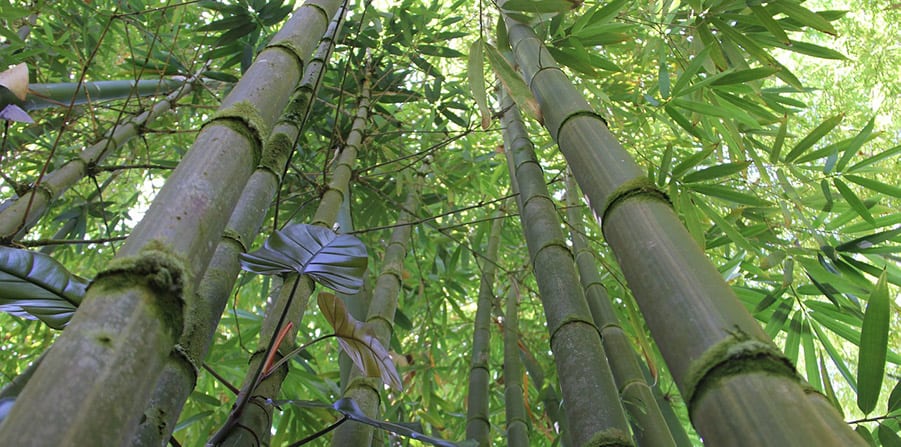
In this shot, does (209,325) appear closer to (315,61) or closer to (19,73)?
(19,73)

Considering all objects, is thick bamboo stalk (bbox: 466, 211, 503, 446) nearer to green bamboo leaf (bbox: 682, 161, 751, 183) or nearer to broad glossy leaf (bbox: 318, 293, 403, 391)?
broad glossy leaf (bbox: 318, 293, 403, 391)

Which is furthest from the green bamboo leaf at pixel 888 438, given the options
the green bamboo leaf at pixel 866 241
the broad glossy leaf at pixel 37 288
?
the broad glossy leaf at pixel 37 288

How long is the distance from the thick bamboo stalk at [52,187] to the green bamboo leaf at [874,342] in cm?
152

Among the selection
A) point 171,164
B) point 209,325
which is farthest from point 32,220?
point 209,325

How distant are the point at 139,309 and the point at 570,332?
2.46 ft

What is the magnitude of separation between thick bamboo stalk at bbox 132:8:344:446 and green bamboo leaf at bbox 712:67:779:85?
903 millimetres

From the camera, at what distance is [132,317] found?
48 cm

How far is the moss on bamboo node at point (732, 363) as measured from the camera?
1.60 feet

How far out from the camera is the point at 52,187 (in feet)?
4.91

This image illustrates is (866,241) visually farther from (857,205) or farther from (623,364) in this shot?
(623,364)

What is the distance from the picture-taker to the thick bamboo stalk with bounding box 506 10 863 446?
451 millimetres

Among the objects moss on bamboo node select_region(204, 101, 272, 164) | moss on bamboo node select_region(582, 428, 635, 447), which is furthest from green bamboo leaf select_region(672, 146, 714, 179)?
moss on bamboo node select_region(204, 101, 272, 164)

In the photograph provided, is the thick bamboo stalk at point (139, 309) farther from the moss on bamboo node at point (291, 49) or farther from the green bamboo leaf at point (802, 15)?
the green bamboo leaf at point (802, 15)

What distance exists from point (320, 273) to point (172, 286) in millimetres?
290
